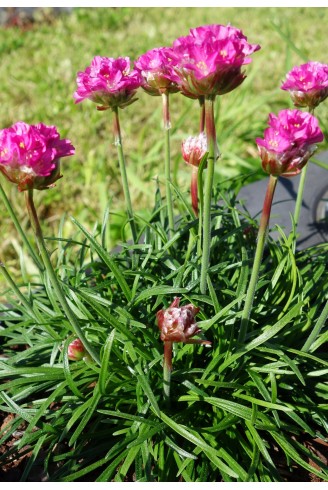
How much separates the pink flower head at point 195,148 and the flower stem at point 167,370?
1.45 feet

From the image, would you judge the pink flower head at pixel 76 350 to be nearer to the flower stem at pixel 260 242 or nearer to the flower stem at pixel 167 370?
the flower stem at pixel 167 370

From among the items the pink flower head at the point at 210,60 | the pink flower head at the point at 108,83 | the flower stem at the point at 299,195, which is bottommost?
the flower stem at the point at 299,195

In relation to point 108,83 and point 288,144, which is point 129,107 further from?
point 288,144

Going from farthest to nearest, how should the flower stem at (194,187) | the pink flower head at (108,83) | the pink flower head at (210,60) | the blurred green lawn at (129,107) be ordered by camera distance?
the blurred green lawn at (129,107), the flower stem at (194,187), the pink flower head at (108,83), the pink flower head at (210,60)

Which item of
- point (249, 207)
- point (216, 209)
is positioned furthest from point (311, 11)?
point (216, 209)

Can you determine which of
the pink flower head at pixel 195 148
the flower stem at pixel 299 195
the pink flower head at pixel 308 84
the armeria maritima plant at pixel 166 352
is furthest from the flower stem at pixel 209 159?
the flower stem at pixel 299 195

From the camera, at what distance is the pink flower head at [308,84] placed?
1.18 metres

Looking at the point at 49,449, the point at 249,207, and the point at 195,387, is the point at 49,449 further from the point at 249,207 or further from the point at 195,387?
the point at 249,207

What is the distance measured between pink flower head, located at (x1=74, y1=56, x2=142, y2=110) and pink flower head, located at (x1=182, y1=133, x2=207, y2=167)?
0.52ft

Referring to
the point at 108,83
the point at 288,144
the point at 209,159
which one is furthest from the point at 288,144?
the point at 108,83

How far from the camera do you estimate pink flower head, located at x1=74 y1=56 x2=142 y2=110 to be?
1168 mm

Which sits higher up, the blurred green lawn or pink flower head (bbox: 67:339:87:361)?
the blurred green lawn

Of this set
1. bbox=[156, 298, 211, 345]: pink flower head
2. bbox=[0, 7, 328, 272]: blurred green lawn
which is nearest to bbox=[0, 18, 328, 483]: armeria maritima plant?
bbox=[156, 298, 211, 345]: pink flower head

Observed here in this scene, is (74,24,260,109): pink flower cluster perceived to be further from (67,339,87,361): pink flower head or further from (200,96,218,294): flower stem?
(67,339,87,361): pink flower head
